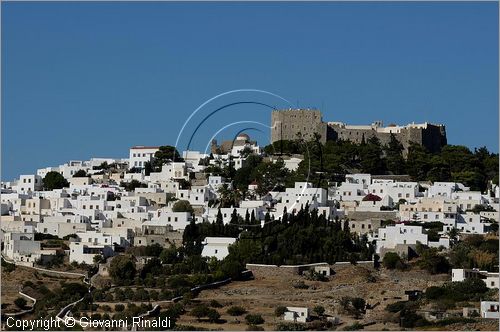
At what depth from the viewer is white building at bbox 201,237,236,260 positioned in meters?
39.5

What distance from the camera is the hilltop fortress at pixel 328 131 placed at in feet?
180

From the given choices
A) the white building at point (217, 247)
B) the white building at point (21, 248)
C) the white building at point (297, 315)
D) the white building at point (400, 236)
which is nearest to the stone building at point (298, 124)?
the white building at point (400, 236)

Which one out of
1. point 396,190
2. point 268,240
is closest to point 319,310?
point 268,240

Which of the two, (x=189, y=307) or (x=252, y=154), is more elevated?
(x=252, y=154)

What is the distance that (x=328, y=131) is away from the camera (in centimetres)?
5509

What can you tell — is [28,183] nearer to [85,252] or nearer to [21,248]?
[21,248]

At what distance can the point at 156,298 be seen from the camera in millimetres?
35562

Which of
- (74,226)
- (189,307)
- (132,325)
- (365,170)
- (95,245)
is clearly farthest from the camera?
(365,170)

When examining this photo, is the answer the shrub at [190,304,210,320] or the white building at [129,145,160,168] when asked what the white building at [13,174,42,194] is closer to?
the white building at [129,145,160,168]

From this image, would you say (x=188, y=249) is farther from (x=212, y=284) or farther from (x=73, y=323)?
(x=73, y=323)

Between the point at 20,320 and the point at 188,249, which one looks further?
the point at 188,249

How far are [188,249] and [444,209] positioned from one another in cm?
767

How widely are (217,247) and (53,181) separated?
505 inches

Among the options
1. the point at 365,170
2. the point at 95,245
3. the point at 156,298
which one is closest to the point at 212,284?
the point at 156,298
